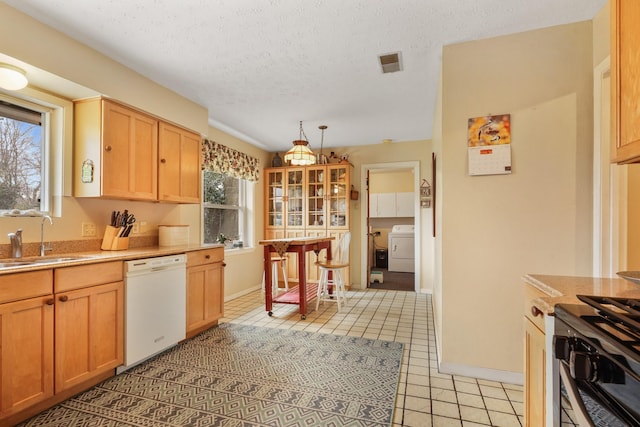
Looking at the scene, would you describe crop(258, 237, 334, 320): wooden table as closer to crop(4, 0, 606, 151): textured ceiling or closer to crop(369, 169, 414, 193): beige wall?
crop(4, 0, 606, 151): textured ceiling

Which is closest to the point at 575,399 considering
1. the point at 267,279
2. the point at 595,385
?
the point at 595,385

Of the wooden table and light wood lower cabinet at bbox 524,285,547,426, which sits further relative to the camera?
the wooden table

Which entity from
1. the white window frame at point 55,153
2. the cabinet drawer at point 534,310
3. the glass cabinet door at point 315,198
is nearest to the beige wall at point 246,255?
the glass cabinet door at point 315,198

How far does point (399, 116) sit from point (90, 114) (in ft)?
10.7

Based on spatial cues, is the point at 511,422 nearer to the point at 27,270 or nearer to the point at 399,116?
the point at 27,270

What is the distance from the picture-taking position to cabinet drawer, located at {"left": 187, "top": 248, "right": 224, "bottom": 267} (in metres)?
2.87

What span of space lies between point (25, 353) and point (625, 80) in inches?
119

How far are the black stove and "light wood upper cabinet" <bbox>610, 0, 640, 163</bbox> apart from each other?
0.53 m

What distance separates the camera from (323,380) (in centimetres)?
216

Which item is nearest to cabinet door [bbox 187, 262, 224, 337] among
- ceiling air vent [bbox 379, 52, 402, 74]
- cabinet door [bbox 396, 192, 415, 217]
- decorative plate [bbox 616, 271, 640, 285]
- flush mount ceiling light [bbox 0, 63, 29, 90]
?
flush mount ceiling light [bbox 0, 63, 29, 90]

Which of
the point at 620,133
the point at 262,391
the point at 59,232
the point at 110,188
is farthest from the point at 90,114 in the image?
the point at 620,133

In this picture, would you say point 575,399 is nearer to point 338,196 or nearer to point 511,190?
point 511,190

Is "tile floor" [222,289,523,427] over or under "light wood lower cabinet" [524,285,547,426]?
under

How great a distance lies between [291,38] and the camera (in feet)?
7.20
